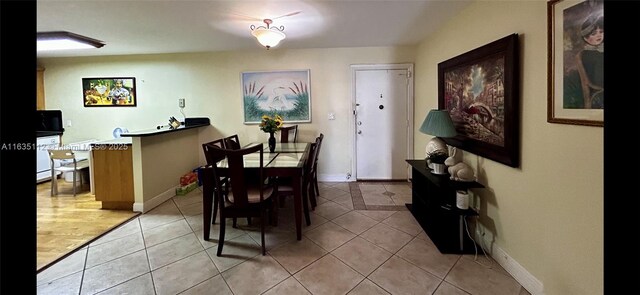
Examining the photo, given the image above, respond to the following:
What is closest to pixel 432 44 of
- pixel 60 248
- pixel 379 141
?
pixel 379 141

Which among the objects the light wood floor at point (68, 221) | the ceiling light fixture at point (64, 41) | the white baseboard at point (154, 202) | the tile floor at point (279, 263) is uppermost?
the ceiling light fixture at point (64, 41)

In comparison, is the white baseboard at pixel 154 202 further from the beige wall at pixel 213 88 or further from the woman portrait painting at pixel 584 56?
the woman portrait painting at pixel 584 56

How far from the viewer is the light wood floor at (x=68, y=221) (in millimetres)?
2293

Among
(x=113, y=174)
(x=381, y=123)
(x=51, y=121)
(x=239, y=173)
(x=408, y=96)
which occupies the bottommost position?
(x=113, y=174)

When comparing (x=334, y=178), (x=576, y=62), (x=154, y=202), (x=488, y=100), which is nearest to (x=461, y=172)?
(x=488, y=100)

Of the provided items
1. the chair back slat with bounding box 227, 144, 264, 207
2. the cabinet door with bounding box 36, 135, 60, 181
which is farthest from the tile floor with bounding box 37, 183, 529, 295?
the cabinet door with bounding box 36, 135, 60, 181

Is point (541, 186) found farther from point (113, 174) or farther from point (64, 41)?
point (64, 41)

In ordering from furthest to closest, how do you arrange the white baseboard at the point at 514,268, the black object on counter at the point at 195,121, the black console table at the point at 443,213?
the black object on counter at the point at 195,121 → the black console table at the point at 443,213 → the white baseboard at the point at 514,268

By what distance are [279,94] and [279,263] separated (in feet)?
9.31

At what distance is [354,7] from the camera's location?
251 cm

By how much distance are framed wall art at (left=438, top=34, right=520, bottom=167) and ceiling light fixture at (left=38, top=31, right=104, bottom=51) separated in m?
4.26

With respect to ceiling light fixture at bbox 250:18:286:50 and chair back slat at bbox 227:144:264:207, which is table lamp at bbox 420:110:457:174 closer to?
chair back slat at bbox 227:144:264:207

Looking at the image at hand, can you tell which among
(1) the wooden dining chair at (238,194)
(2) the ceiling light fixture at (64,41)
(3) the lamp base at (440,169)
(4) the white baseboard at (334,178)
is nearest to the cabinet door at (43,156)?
(2) the ceiling light fixture at (64,41)

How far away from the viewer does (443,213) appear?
2176mm
